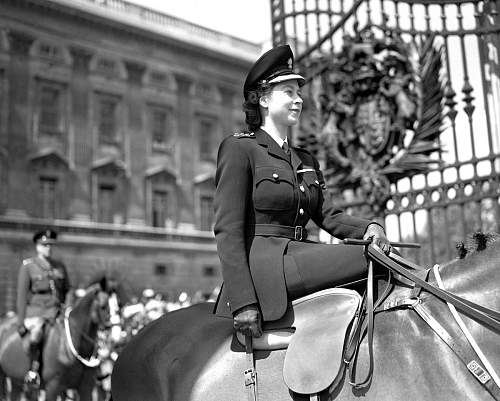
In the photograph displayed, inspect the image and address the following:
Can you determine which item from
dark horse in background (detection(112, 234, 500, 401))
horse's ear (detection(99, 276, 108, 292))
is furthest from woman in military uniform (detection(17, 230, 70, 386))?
dark horse in background (detection(112, 234, 500, 401))

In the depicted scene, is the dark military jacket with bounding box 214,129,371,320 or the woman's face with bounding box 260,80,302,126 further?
the woman's face with bounding box 260,80,302,126

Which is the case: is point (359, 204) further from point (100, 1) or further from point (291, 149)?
point (100, 1)

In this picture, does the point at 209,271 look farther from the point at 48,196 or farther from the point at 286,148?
the point at 286,148

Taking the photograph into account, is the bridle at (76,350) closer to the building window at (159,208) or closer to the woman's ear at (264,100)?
the woman's ear at (264,100)

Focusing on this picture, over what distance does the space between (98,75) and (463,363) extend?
29965 mm

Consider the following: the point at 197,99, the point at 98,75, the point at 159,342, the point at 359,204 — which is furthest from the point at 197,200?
the point at 159,342

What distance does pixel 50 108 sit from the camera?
29.3 meters

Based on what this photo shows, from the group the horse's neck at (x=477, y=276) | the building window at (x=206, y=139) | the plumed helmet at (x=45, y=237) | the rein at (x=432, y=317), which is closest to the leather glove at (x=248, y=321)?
the rein at (x=432, y=317)

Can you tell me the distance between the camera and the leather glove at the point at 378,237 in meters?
3.15

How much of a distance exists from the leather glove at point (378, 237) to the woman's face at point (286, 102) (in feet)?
2.41

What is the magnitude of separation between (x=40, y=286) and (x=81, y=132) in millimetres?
21753

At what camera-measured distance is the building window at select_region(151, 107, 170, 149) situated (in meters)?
32.8

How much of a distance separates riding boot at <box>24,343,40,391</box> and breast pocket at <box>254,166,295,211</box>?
628cm

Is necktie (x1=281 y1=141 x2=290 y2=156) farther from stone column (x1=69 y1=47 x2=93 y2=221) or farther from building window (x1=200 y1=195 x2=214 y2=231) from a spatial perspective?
building window (x1=200 y1=195 x2=214 y2=231)
